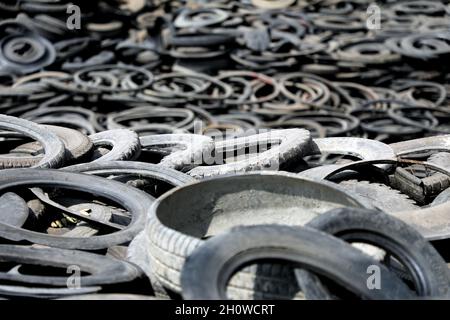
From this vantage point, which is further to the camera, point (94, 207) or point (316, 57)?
point (316, 57)

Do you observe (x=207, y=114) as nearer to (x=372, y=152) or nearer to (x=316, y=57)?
(x=316, y=57)

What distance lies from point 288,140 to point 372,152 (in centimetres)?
53

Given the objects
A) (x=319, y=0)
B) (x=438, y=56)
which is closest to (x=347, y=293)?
(x=438, y=56)

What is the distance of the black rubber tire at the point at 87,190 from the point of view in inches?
116

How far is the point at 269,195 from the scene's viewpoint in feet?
9.96

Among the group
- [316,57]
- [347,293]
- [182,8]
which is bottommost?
[347,293]

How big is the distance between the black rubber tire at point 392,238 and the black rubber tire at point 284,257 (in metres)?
0.18

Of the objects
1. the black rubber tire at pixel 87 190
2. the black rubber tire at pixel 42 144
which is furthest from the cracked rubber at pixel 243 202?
the black rubber tire at pixel 42 144

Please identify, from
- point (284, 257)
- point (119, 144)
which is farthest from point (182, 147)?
point (284, 257)

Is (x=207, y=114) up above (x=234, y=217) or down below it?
above

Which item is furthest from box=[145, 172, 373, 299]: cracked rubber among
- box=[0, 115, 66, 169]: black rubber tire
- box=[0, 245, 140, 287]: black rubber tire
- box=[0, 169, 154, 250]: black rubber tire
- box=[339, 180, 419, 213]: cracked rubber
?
box=[0, 115, 66, 169]: black rubber tire

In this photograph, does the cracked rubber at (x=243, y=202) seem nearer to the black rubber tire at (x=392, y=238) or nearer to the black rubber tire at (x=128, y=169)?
the black rubber tire at (x=392, y=238)

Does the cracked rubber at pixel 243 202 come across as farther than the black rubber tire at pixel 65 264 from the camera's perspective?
Yes

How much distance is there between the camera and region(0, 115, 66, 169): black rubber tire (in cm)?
373
